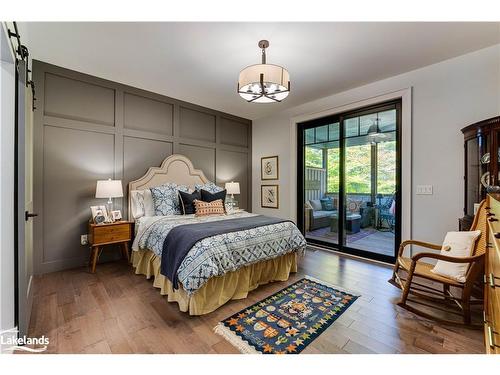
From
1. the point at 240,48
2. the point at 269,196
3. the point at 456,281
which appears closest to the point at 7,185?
the point at 240,48

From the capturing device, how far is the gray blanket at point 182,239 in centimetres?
198

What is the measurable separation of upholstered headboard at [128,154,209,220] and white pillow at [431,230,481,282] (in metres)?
3.54

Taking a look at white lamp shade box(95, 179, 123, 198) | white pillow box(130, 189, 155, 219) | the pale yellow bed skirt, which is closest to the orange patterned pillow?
white pillow box(130, 189, 155, 219)

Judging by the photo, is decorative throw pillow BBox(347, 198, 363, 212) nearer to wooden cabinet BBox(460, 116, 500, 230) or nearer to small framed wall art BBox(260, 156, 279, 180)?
wooden cabinet BBox(460, 116, 500, 230)

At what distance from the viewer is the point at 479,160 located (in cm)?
230

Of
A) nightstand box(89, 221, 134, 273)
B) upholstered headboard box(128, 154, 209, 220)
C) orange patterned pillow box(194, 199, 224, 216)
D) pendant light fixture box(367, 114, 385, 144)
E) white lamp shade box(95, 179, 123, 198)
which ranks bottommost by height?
nightstand box(89, 221, 134, 273)

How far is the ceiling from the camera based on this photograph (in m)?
2.17

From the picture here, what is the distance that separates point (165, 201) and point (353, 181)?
302cm

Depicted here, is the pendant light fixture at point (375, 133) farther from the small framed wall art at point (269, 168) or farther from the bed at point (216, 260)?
the bed at point (216, 260)

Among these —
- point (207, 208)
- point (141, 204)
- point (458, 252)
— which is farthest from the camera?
point (141, 204)

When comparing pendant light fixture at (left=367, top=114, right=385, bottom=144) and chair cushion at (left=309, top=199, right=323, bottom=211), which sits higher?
pendant light fixture at (left=367, top=114, right=385, bottom=144)

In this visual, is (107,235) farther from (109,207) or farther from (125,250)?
(109,207)

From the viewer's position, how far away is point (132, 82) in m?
3.37
